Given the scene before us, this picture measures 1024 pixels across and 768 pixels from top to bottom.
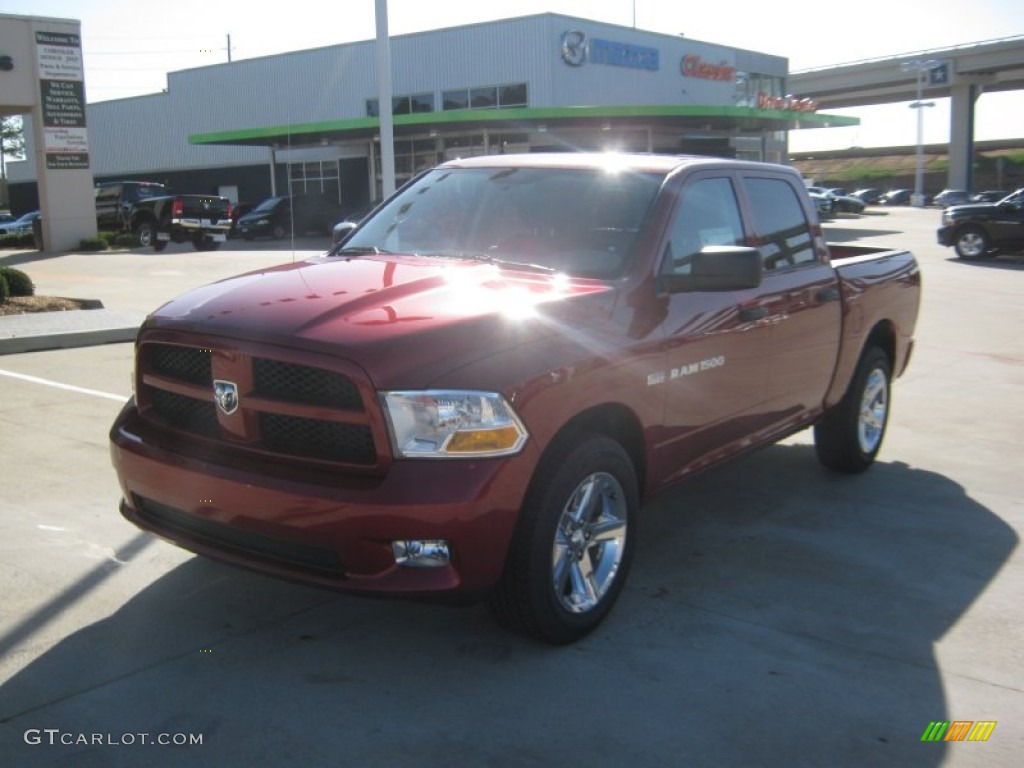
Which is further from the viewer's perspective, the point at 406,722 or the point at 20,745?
the point at 406,722

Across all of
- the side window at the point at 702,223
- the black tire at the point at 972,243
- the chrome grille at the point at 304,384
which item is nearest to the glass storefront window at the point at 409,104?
the black tire at the point at 972,243

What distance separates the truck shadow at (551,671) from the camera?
3369 millimetres

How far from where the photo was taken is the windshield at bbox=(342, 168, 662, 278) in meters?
4.73

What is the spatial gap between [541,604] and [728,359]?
174cm

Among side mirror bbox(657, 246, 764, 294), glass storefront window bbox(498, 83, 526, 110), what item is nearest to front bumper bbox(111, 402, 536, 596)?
side mirror bbox(657, 246, 764, 294)

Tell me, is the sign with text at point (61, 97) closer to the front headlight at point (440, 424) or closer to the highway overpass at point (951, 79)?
the front headlight at point (440, 424)

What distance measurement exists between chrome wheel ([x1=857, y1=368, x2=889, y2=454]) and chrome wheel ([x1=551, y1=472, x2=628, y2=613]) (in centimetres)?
292

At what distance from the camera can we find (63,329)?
11531 mm

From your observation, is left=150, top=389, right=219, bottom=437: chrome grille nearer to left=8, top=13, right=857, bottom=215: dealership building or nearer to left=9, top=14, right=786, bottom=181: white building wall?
left=8, top=13, right=857, bottom=215: dealership building

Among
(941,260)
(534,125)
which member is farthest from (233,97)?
(941,260)

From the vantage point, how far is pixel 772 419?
5574 millimetres

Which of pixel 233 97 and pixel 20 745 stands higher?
pixel 233 97

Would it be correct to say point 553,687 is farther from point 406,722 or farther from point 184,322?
point 184,322

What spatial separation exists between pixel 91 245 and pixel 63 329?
20707 mm
